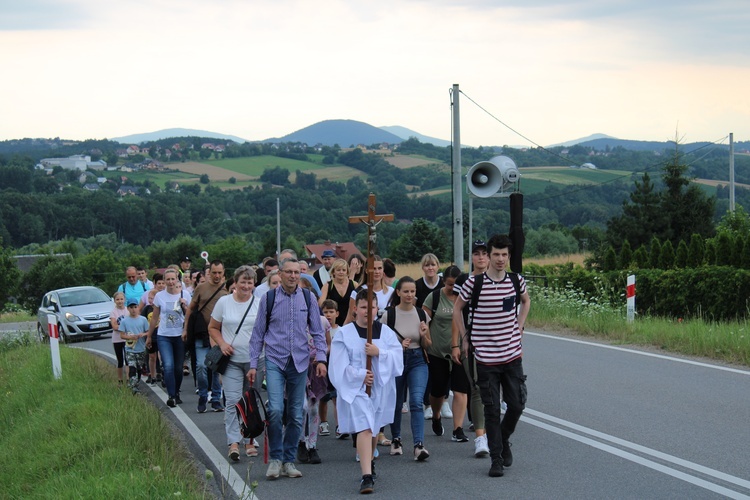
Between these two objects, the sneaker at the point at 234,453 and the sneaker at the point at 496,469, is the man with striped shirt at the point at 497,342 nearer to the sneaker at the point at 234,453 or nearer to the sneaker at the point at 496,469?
the sneaker at the point at 496,469

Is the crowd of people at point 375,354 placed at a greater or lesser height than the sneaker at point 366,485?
greater

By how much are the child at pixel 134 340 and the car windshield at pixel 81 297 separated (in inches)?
541

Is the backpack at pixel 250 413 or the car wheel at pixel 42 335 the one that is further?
the car wheel at pixel 42 335

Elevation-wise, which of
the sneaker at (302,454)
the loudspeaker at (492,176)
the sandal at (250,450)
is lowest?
the sandal at (250,450)

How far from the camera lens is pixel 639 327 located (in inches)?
668

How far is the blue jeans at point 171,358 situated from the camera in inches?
496

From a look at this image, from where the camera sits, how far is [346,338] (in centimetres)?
806

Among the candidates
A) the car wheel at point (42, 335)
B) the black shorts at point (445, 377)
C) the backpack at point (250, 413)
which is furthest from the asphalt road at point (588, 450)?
the car wheel at point (42, 335)

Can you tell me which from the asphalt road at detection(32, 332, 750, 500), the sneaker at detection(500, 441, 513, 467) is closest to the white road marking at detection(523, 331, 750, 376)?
the asphalt road at detection(32, 332, 750, 500)

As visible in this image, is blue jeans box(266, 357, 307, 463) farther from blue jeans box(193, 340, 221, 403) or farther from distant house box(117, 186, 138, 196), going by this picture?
distant house box(117, 186, 138, 196)

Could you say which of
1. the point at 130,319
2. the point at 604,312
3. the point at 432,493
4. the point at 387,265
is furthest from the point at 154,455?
the point at 604,312

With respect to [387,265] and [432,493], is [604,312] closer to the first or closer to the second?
[387,265]

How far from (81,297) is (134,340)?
1445 cm

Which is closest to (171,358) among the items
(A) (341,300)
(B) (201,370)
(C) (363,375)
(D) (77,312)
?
(B) (201,370)
